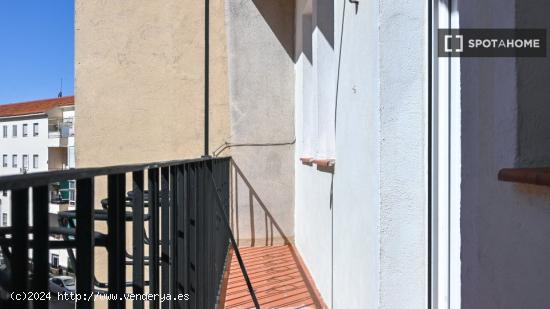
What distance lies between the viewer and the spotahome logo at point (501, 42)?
1.35m

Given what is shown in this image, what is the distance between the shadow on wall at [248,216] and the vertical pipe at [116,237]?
4.81m

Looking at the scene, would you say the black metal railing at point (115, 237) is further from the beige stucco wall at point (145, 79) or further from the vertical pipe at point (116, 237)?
the beige stucco wall at point (145, 79)

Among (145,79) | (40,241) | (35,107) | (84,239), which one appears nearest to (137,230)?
(84,239)

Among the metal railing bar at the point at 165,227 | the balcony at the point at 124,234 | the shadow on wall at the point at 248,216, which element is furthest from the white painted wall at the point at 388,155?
the shadow on wall at the point at 248,216

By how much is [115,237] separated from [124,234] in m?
0.07

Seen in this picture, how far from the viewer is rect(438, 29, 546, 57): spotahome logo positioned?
53.2 inches

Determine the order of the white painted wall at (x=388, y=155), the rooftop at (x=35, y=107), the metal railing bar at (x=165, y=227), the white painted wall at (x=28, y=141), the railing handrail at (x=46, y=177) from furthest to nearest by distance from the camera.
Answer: the rooftop at (x=35, y=107), the white painted wall at (x=28, y=141), the white painted wall at (x=388, y=155), the metal railing bar at (x=165, y=227), the railing handrail at (x=46, y=177)

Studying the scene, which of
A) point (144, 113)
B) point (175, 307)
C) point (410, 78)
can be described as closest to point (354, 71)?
point (410, 78)

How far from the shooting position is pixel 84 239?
3.02ft

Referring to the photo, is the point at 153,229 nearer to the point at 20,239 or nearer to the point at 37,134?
the point at 20,239

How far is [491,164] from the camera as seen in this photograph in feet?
4.87

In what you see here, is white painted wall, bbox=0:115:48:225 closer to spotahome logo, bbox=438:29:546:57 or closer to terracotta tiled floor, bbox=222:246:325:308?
terracotta tiled floor, bbox=222:246:325:308

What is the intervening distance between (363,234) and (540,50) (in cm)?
131

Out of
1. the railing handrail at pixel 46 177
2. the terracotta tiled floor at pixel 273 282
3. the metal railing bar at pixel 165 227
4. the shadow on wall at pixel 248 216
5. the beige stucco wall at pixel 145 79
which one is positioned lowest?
the terracotta tiled floor at pixel 273 282
